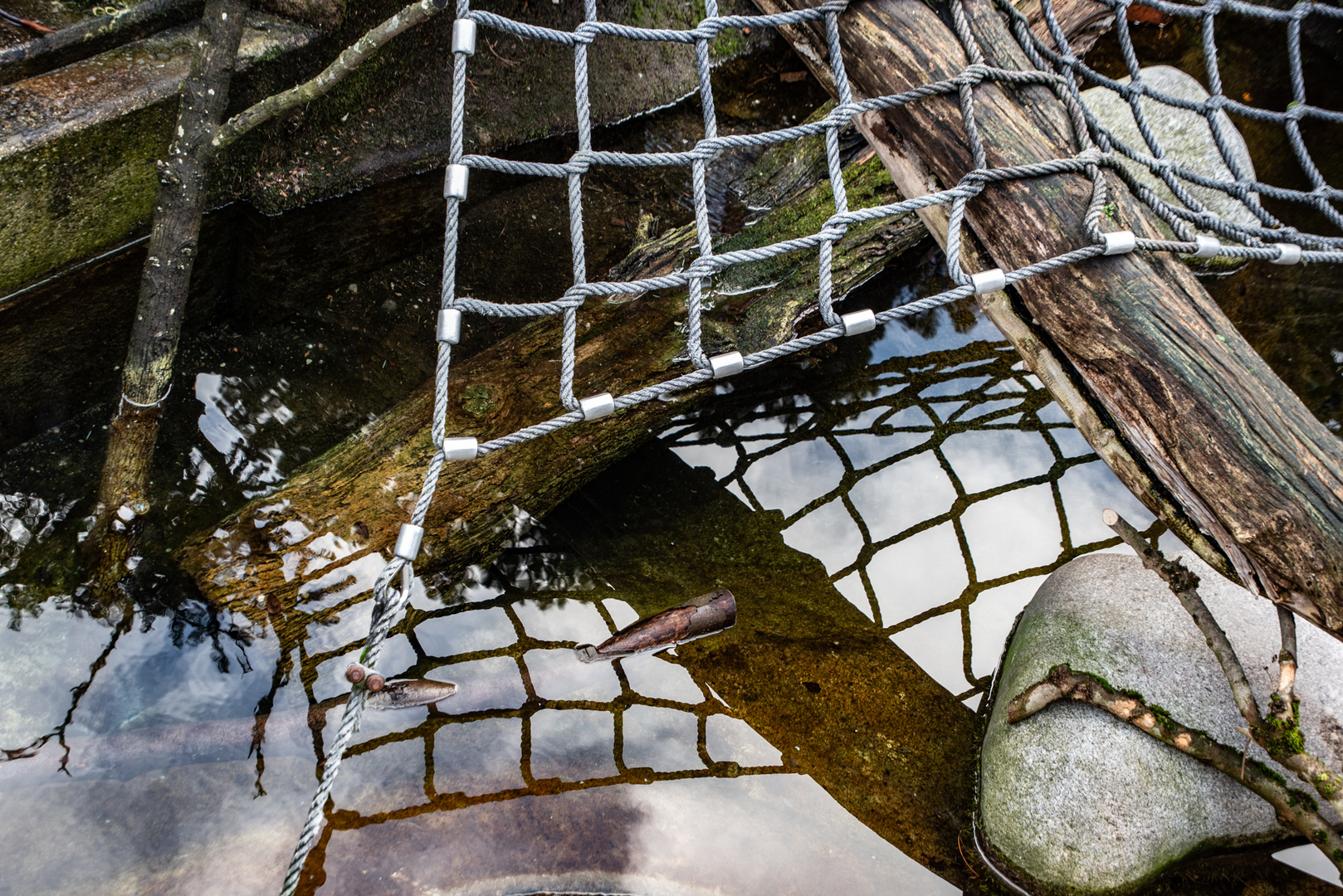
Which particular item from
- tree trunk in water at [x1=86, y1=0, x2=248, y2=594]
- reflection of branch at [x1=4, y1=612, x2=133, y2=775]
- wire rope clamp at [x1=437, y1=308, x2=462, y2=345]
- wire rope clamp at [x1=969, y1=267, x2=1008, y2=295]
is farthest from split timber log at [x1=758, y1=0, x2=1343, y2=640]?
reflection of branch at [x1=4, y1=612, x2=133, y2=775]

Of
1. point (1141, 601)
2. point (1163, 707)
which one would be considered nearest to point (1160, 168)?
point (1141, 601)

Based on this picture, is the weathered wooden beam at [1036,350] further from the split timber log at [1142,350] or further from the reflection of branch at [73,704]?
the reflection of branch at [73,704]

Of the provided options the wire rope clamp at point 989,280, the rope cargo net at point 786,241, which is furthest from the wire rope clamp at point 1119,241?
the wire rope clamp at point 989,280

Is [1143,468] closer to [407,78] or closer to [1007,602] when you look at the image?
[1007,602]

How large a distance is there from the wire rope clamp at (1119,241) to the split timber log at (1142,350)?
48 mm

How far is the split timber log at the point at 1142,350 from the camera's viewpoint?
1.56m

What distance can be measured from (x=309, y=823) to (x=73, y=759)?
3.29 feet

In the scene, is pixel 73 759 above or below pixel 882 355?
below

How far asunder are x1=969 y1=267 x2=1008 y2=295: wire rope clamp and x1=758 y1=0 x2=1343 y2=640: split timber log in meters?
0.13

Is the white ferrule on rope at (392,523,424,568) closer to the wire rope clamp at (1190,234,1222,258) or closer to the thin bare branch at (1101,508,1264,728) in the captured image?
the thin bare branch at (1101,508,1264,728)

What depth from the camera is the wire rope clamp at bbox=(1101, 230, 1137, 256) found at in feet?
5.48

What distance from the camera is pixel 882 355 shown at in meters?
3.37

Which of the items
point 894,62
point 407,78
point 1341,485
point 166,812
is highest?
point 407,78

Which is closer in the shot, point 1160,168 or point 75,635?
point 1160,168
